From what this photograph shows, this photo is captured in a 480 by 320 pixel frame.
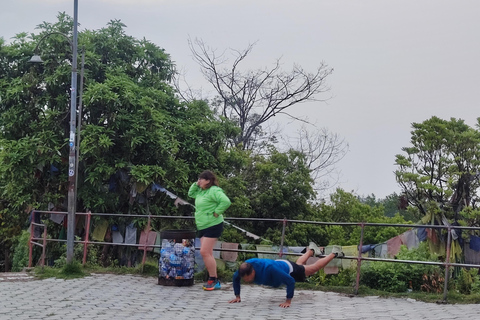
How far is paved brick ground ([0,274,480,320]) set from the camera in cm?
744

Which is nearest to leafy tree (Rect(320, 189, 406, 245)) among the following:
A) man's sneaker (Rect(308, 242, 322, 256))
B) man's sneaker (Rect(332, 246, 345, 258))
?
man's sneaker (Rect(308, 242, 322, 256))

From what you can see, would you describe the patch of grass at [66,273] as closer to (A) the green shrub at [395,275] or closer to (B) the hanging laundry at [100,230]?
(B) the hanging laundry at [100,230]

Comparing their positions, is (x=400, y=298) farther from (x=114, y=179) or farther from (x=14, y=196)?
(x=14, y=196)

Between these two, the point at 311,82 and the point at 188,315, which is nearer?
the point at 188,315

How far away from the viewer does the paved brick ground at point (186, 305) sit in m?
7.44

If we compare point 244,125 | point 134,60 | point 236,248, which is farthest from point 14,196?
point 244,125

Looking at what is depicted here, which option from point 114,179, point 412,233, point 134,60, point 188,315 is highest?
point 134,60

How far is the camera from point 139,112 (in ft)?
56.9

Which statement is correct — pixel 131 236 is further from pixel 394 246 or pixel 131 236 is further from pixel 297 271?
pixel 297 271

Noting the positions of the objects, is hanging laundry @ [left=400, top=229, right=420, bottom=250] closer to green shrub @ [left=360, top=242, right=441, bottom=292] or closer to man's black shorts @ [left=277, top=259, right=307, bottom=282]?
green shrub @ [left=360, top=242, right=441, bottom=292]

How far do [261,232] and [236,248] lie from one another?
14.8m

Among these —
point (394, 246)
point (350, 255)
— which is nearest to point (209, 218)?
point (350, 255)

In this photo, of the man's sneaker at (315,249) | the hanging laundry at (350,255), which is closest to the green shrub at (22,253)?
the hanging laundry at (350,255)

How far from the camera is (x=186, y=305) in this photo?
8.27 meters
